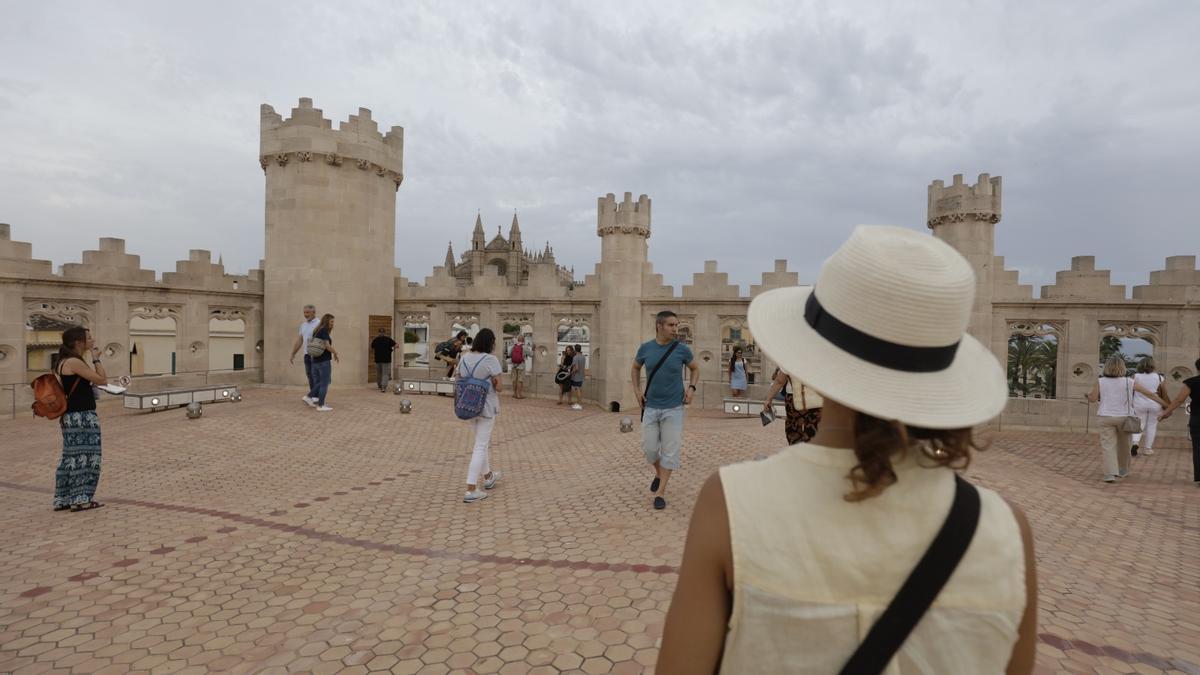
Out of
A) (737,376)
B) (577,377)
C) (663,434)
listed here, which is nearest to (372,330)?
(577,377)

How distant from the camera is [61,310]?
13523 millimetres

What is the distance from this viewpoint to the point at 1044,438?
1250cm

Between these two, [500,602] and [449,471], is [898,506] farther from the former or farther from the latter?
[449,471]

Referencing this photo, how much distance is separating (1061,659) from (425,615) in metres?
3.97

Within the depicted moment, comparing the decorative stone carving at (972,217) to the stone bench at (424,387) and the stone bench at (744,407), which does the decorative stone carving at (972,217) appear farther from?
the stone bench at (424,387)

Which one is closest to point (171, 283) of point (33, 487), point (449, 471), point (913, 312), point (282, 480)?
point (33, 487)

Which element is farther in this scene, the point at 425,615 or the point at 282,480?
the point at 282,480

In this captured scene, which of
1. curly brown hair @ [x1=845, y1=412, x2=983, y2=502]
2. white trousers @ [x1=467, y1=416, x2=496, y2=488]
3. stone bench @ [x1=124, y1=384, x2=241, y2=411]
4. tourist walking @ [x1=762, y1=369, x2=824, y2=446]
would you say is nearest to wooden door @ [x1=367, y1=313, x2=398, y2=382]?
Answer: stone bench @ [x1=124, y1=384, x2=241, y2=411]

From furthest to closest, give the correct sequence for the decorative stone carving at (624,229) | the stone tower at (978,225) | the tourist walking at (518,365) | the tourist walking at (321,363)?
1. the tourist walking at (518,365)
2. the decorative stone carving at (624,229)
3. the stone tower at (978,225)
4. the tourist walking at (321,363)

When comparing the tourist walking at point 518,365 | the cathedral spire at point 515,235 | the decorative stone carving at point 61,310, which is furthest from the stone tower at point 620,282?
the cathedral spire at point 515,235

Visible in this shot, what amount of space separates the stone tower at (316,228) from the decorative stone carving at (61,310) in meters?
3.90

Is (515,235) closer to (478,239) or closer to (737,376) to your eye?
(478,239)

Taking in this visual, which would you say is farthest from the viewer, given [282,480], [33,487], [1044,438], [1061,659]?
[1044,438]

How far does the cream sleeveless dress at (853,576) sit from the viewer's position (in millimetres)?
1100
